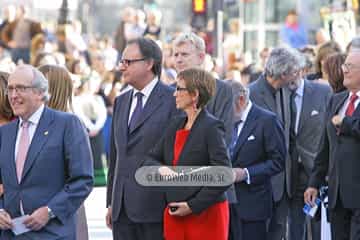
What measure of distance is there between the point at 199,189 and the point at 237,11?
123 ft

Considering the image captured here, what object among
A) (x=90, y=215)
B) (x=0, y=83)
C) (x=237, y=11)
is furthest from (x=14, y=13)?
(x=237, y=11)

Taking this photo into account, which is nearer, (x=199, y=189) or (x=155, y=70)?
(x=199, y=189)

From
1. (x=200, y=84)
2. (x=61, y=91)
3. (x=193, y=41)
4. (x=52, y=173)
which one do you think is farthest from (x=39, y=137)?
(x=193, y=41)

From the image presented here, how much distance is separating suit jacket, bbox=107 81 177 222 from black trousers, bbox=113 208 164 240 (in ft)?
0.19

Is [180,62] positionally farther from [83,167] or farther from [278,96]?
[83,167]

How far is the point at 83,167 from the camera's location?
999cm

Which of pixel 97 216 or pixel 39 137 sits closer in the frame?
pixel 39 137

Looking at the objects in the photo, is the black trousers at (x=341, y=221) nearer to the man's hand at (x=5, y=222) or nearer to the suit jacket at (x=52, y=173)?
the suit jacket at (x=52, y=173)

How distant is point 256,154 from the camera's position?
12133mm

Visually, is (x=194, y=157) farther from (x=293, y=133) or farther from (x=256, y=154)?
(x=293, y=133)

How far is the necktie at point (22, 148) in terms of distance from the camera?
9.91 meters

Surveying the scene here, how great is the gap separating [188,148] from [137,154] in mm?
649

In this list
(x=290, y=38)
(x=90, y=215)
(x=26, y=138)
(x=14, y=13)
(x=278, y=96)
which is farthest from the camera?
(x=290, y=38)

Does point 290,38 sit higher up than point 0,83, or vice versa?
point 0,83
